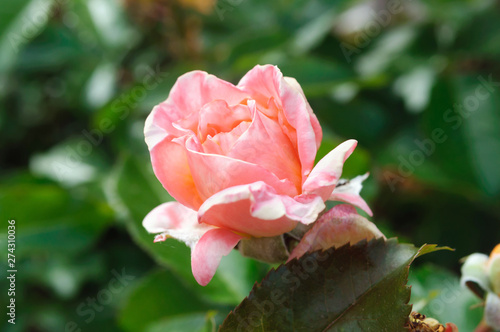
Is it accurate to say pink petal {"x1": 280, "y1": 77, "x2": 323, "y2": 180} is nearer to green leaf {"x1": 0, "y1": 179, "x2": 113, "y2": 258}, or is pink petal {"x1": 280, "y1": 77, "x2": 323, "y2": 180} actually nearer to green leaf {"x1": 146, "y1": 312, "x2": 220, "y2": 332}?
green leaf {"x1": 146, "y1": 312, "x2": 220, "y2": 332}

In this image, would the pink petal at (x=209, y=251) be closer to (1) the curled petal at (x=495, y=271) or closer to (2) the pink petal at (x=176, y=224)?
(2) the pink petal at (x=176, y=224)

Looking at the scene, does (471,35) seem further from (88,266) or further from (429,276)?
(88,266)

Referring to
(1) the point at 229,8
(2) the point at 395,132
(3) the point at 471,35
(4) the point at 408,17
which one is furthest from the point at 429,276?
(4) the point at 408,17

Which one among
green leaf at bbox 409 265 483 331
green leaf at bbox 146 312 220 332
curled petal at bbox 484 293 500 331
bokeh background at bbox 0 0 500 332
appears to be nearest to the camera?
curled petal at bbox 484 293 500 331

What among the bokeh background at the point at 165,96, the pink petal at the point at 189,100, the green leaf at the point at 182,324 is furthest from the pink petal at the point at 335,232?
the green leaf at the point at 182,324

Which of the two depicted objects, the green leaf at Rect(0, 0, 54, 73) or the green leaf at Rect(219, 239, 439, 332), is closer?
the green leaf at Rect(219, 239, 439, 332)

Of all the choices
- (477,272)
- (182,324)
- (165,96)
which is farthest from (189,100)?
(165,96)

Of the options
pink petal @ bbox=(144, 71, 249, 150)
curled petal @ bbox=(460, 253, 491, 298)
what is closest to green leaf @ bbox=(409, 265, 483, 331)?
curled petal @ bbox=(460, 253, 491, 298)

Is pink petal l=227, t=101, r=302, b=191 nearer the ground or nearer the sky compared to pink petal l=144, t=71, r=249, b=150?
nearer the ground
